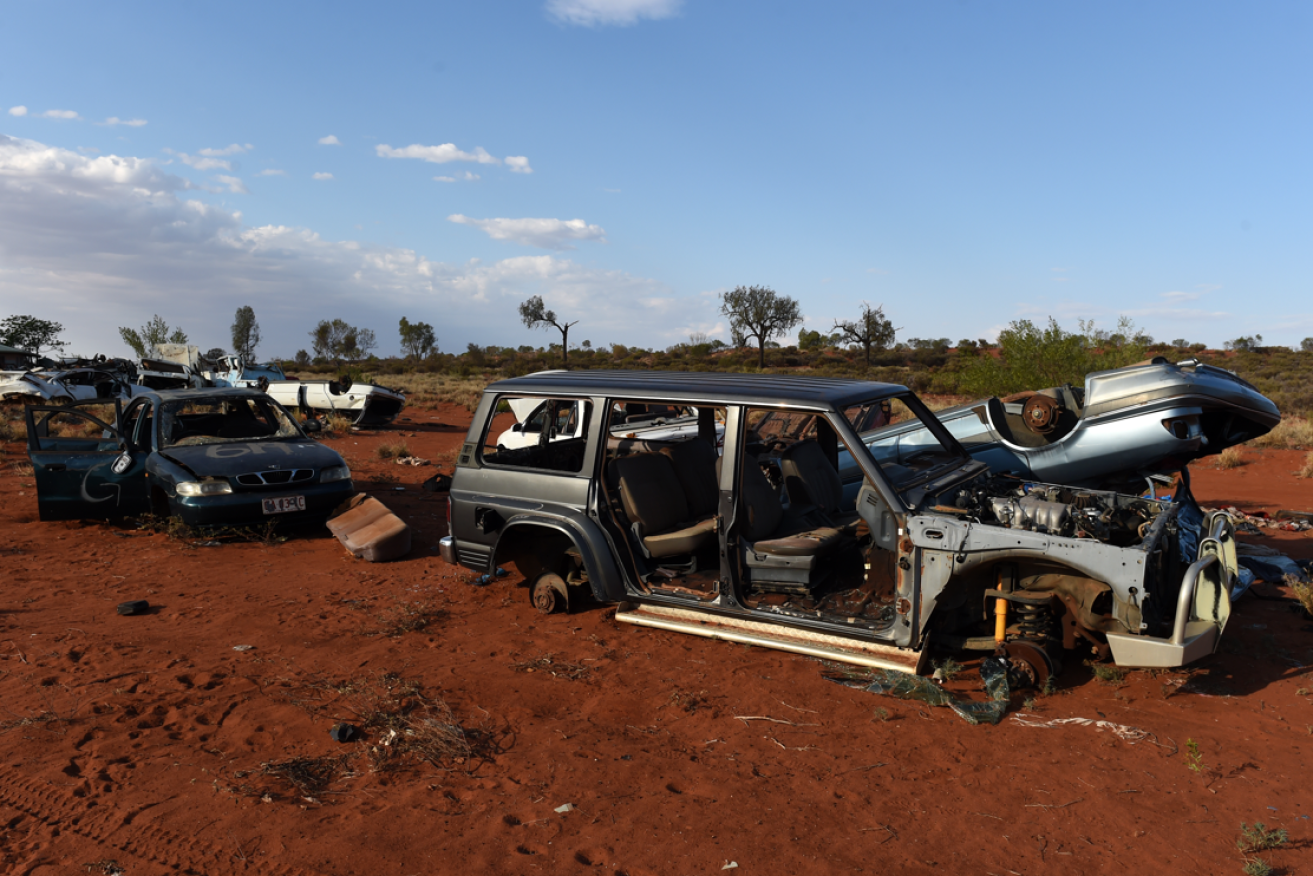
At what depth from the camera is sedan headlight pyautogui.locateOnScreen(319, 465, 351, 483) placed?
9.00 metres

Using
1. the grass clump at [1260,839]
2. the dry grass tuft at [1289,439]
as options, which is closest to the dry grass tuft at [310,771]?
the grass clump at [1260,839]

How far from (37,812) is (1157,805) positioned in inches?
193

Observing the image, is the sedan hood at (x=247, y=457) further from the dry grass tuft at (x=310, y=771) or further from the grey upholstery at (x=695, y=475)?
the dry grass tuft at (x=310, y=771)

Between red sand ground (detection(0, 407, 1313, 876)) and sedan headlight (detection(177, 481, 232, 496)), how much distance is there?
221 cm

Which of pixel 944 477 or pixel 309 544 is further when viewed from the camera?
pixel 309 544

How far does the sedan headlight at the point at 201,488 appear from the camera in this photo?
325 inches

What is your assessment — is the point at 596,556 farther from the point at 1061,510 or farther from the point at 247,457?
the point at 247,457

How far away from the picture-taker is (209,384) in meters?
22.9

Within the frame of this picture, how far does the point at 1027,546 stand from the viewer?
4.25 meters

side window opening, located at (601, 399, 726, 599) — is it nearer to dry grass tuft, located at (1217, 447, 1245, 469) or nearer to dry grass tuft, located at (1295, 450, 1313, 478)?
dry grass tuft, located at (1295, 450, 1313, 478)

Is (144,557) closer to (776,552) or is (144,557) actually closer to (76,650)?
(76,650)

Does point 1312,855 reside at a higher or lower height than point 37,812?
higher

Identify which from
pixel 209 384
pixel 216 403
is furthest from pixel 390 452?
pixel 209 384

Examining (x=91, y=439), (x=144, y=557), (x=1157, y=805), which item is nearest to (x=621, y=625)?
(x=1157, y=805)
